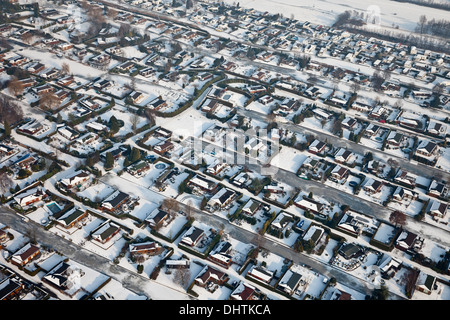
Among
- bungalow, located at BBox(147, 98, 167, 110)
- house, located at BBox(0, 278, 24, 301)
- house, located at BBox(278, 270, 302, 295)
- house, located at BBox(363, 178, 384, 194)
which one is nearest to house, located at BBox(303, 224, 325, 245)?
house, located at BBox(278, 270, 302, 295)

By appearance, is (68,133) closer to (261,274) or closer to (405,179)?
(261,274)

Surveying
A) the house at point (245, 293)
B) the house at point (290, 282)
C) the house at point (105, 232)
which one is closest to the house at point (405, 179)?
the house at point (290, 282)

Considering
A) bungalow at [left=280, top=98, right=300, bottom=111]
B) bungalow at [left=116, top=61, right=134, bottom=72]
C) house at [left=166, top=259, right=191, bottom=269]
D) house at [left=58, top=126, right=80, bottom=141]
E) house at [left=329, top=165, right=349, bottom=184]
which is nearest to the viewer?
house at [left=166, top=259, right=191, bottom=269]

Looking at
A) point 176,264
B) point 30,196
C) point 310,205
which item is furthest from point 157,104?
point 176,264

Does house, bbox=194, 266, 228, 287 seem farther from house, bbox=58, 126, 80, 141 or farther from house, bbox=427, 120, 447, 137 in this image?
house, bbox=427, 120, 447, 137

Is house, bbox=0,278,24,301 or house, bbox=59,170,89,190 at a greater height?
house, bbox=59,170,89,190

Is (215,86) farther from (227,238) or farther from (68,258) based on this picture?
(68,258)

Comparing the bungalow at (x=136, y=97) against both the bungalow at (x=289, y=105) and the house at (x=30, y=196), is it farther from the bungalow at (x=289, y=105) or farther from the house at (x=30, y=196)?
the bungalow at (x=289, y=105)
